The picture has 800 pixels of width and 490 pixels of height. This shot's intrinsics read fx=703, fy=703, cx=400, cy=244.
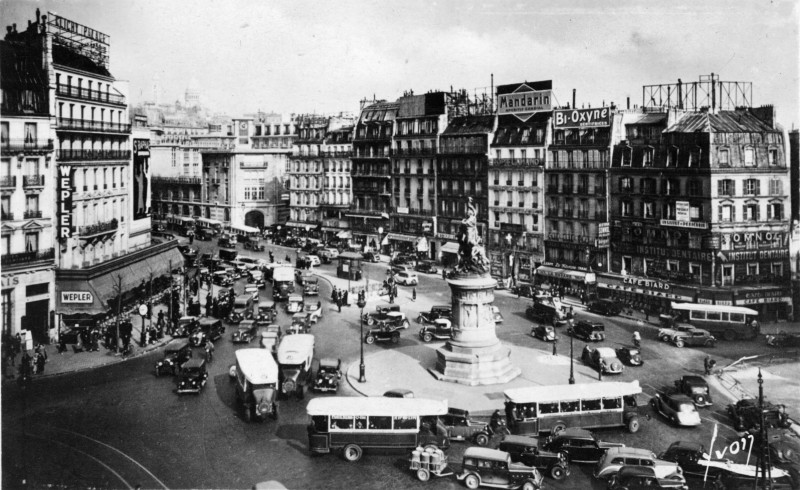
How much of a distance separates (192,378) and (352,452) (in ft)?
42.9

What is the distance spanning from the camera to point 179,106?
196m

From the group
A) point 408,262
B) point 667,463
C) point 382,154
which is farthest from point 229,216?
point 667,463

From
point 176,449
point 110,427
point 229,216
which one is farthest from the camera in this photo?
point 229,216

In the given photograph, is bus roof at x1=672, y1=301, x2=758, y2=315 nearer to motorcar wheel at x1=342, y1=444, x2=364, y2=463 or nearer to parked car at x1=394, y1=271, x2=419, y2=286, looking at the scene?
parked car at x1=394, y1=271, x2=419, y2=286

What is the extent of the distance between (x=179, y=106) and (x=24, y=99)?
15298 centimetres

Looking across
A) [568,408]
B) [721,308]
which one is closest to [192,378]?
[568,408]

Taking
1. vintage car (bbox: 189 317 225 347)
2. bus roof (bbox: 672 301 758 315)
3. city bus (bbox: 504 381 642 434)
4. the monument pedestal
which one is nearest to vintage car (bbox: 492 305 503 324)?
bus roof (bbox: 672 301 758 315)

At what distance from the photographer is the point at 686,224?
6006 centimetres

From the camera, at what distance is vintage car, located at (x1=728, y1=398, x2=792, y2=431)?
33219 mm

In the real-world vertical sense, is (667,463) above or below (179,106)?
below

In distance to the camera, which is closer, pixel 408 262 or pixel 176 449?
pixel 176 449

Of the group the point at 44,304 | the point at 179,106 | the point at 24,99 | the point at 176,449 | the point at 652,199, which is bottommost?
the point at 176,449

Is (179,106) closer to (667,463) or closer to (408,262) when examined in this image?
(408,262)

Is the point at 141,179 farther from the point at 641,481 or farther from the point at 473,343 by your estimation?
the point at 641,481
